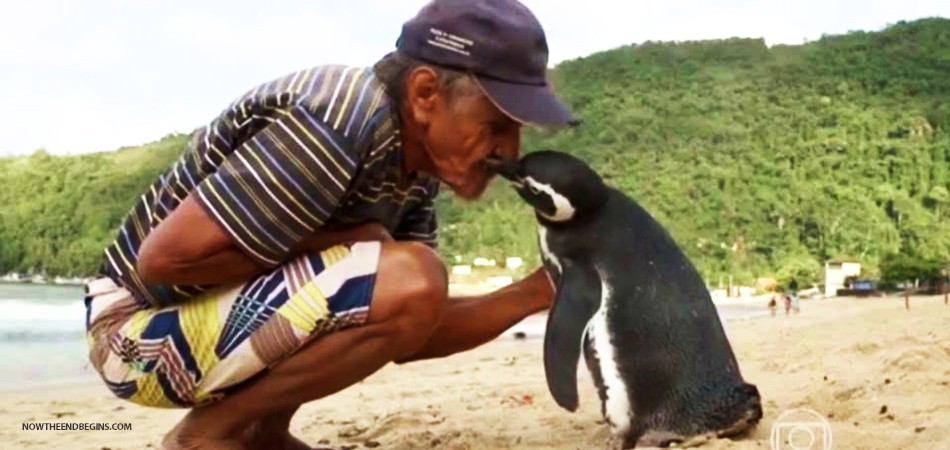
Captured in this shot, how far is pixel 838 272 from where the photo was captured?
46.0 metres

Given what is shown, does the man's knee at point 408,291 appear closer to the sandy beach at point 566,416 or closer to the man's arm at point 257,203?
the man's arm at point 257,203

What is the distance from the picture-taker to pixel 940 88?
64.8m

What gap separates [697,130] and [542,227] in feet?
215

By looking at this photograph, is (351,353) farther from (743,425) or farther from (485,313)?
(743,425)

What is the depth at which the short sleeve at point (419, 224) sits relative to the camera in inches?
100

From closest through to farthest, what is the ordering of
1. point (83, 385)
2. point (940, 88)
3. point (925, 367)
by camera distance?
point (925, 367), point (83, 385), point (940, 88)

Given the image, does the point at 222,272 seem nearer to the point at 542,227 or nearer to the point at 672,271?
the point at 542,227

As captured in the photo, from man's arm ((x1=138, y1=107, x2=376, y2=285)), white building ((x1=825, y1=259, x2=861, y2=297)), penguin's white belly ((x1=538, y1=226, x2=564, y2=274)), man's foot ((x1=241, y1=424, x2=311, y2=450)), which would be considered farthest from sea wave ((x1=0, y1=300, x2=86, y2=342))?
white building ((x1=825, y1=259, x2=861, y2=297))

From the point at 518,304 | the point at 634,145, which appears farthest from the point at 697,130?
the point at 518,304

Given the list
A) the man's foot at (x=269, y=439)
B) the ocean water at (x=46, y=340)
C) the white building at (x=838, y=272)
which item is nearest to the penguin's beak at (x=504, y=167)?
the man's foot at (x=269, y=439)

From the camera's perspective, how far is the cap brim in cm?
205

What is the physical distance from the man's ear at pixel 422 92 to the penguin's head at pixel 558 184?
0.98ft

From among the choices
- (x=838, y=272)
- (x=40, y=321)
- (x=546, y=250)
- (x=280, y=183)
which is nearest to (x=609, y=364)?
(x=546, y=250)

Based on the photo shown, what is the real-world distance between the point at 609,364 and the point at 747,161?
58.8 metres
